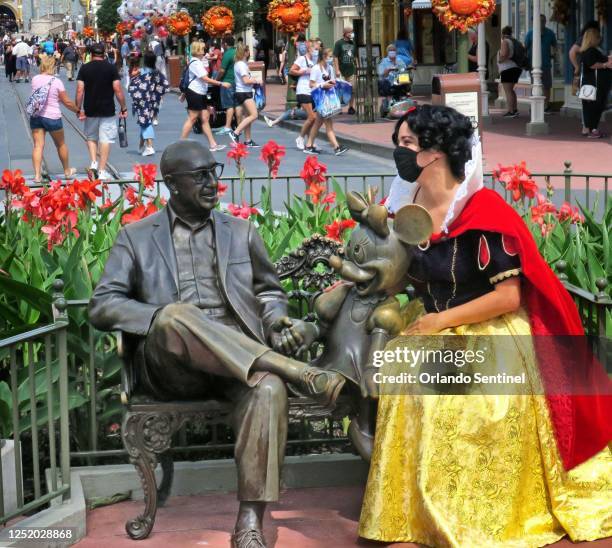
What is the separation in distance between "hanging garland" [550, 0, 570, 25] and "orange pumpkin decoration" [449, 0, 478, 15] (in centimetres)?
1266

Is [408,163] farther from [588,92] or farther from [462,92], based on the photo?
[588,92]

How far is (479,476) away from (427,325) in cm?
57

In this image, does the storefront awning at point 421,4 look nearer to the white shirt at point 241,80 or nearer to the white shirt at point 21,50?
the white shirt at point 241,80

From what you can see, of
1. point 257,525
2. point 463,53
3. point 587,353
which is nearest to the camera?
point 257,525

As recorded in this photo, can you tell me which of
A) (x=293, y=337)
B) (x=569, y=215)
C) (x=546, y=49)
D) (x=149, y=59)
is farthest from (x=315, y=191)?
(x=546, y=49)

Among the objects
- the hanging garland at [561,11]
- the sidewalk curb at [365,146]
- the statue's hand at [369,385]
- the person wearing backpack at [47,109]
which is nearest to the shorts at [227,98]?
the sidewalk curb at [365,146]

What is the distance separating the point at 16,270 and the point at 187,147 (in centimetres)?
161

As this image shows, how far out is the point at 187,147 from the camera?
4906 millimetres

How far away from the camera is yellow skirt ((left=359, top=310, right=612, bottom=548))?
457 cm

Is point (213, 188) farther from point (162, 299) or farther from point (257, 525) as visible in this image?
point (257, 525)

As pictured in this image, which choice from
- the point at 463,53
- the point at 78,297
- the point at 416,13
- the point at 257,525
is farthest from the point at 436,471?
the point at 416,13

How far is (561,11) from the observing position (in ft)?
88.8

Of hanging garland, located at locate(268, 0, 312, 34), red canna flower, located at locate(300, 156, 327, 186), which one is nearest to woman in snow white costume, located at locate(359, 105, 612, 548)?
red canna flower, located at locate(300, 156, 327, 186)

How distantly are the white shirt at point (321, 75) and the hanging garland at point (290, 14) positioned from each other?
20.7 ft
